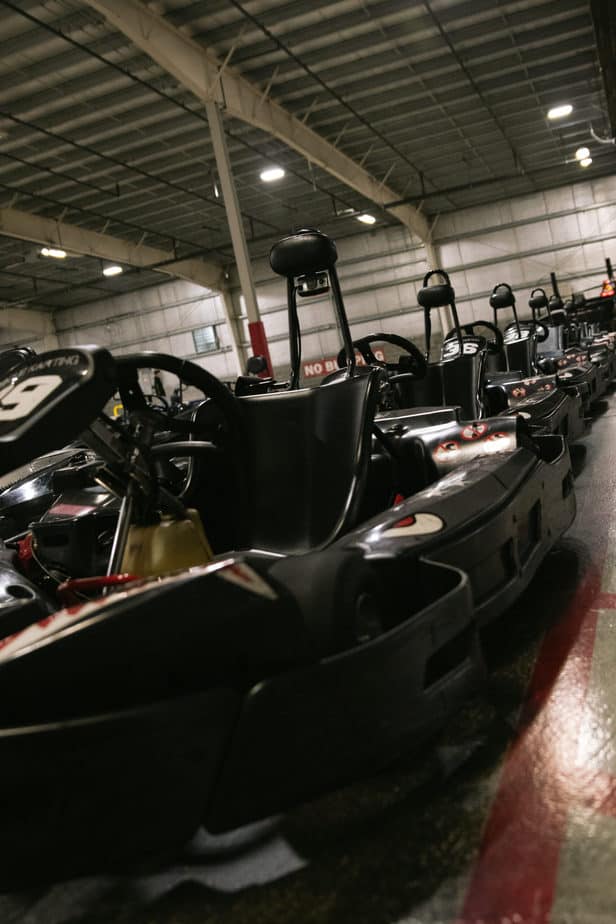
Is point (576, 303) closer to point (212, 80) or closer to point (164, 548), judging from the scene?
point (212, 80)

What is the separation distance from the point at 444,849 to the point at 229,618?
0.50 metres

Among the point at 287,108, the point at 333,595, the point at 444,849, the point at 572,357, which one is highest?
the point at 287,108

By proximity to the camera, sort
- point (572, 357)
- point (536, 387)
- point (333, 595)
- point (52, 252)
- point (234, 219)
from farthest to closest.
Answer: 1. point (52, 252)
2. point (234, 219)
3. point (572, 357)
4. point (536, 387)
5. point (333, 595)

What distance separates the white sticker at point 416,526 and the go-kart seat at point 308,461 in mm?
311

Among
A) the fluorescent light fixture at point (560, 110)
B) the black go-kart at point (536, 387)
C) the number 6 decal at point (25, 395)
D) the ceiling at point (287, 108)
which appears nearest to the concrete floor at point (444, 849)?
the number 6 decal at point (25, 395)

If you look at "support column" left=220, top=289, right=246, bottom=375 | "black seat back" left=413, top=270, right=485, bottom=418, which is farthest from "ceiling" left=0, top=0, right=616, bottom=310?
"black seat back" left=413, top=270, right=485, bottom=418

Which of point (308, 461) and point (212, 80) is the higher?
point (212, 80)

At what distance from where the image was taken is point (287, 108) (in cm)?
1165

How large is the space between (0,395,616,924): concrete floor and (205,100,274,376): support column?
801 cm

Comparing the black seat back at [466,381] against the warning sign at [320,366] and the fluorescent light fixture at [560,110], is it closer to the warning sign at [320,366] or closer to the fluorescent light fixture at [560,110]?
the fluorescent light fixture at [560,110]

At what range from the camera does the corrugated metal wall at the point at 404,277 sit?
60.5 feet

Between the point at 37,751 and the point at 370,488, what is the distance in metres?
1.51

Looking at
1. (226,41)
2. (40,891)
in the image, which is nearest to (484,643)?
(40,891)

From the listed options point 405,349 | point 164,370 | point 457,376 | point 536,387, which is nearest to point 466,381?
point 457,376
